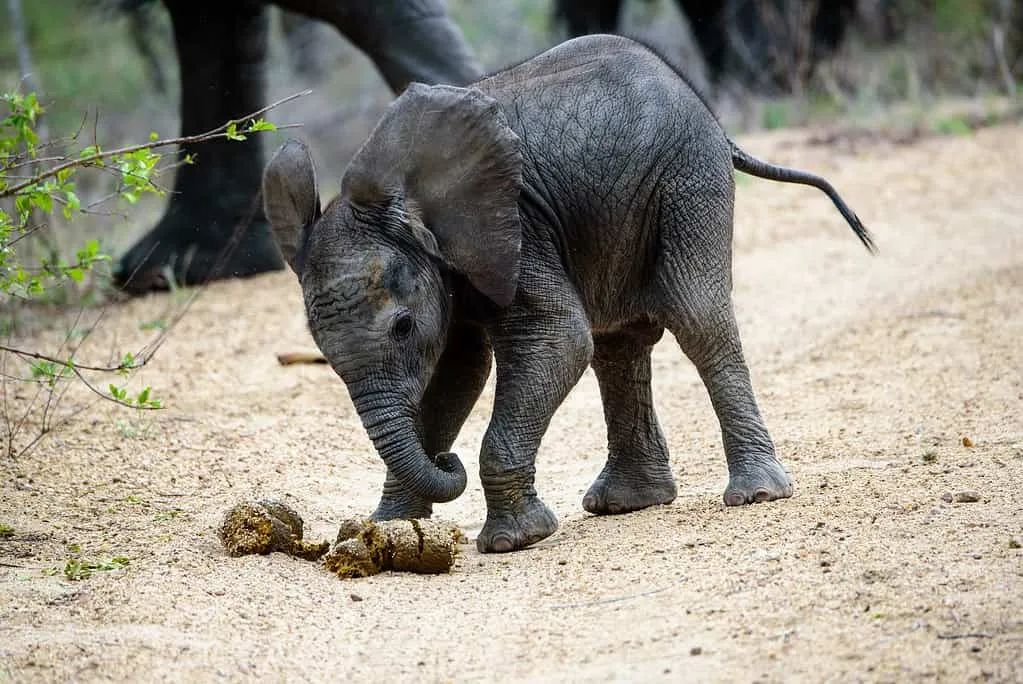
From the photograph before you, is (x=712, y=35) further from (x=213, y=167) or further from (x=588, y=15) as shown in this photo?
(x=213, y=167)

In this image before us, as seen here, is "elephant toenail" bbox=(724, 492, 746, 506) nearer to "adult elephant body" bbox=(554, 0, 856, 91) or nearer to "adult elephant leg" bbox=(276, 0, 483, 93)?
"adult elephant leg" bbox=(276, 0, 483, 93)

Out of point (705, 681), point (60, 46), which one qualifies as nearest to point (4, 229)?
point (705, 681)

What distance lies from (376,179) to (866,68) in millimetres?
14019

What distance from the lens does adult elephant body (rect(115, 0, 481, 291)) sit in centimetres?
1036

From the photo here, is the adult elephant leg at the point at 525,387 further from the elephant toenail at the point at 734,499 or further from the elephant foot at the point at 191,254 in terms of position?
the elephant foot at the point at 191,254

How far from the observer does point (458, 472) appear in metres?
5.72

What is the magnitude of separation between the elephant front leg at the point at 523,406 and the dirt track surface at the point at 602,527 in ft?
0.50

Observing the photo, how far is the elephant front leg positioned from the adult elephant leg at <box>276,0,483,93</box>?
4716mm

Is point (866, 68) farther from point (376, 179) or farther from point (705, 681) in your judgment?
point (705, 681)

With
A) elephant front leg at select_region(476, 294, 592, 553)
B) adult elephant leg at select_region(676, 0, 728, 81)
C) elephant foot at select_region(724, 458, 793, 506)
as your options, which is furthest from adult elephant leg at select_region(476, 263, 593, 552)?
adult elephant leg at select_region(676, 0, 728, 81)

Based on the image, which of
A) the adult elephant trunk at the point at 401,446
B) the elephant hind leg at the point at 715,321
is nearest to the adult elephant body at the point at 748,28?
the elephant hind leg at the point at 715,321

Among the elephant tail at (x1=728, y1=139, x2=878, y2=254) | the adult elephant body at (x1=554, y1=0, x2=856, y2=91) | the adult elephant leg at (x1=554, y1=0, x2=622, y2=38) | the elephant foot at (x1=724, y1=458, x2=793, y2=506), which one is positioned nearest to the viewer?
the elephant foot at (x1=724, y1=458, x2=793, y2=506)

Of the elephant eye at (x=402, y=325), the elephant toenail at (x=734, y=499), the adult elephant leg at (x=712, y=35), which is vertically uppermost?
the adult elephant leg at (x=712, y=35)

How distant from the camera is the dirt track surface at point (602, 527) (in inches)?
171
